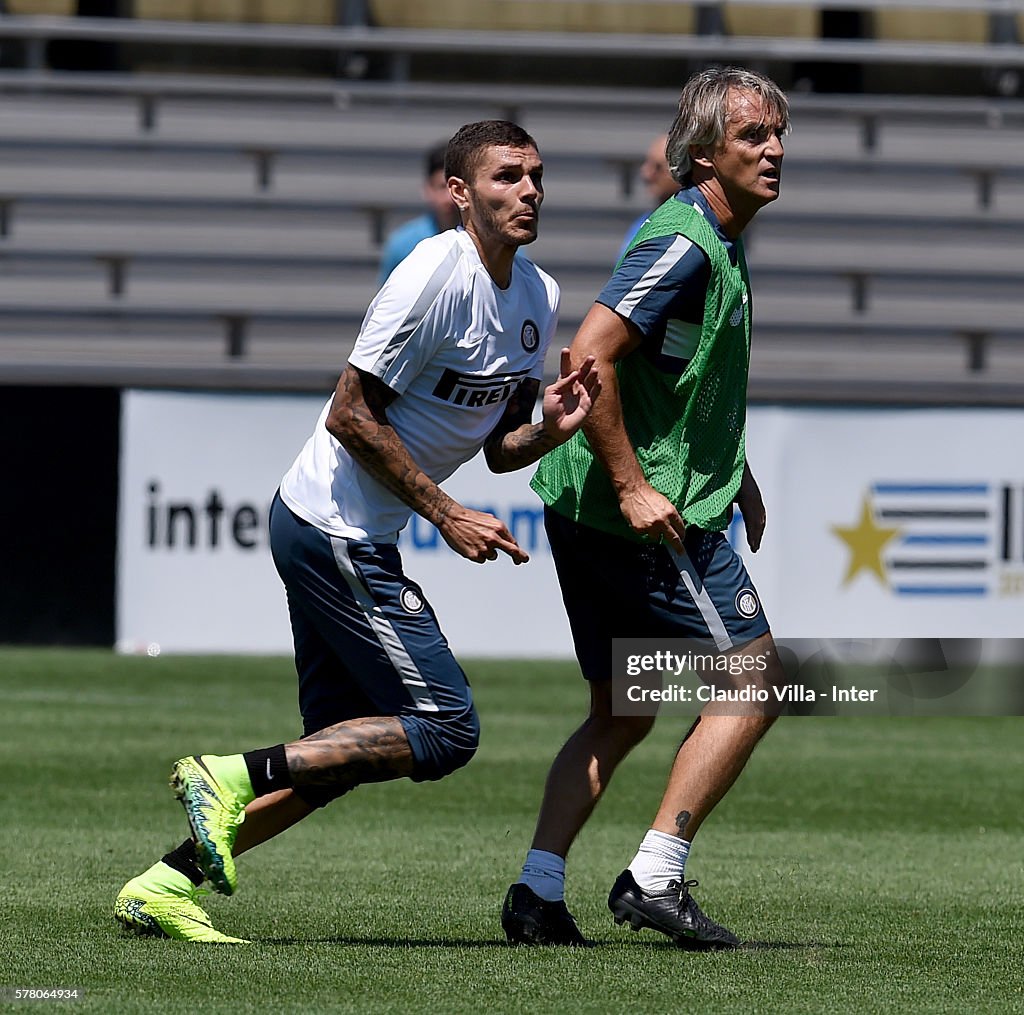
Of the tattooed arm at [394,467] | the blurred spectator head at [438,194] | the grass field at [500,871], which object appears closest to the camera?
the grass field at [500,871]

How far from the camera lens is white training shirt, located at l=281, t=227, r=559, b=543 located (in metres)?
4.54

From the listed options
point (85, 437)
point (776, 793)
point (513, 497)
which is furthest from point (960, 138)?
point (776, 793)

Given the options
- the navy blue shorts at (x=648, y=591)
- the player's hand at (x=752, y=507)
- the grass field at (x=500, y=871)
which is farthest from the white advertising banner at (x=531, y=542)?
the navy blue shorts at (x=648, y=591)

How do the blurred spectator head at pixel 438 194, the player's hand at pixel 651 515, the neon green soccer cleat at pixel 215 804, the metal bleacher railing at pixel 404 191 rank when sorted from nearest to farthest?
the neon green soccer cleat at pixel 215 804, the player's hand at pixel 651 515, the blurred spectator head at pixel 438 194, the metal bleacher railing at pixel 404 191

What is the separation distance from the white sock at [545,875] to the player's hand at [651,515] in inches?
33.4

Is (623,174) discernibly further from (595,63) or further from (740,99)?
(740,99)

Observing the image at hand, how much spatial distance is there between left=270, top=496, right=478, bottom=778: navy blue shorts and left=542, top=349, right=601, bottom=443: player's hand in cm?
50

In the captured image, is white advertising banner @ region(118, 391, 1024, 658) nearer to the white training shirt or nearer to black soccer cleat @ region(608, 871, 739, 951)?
the white training shirt

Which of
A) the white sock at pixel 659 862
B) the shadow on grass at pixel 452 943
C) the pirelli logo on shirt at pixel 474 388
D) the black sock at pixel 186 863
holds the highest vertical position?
the pirelli logo on shirt at pixel 474 388

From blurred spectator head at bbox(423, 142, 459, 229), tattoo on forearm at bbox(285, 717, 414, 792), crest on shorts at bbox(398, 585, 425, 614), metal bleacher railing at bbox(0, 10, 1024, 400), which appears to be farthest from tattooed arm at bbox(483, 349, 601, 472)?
metal bleacher railing at bbox(0, 10, 1024, 400)

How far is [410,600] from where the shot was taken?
463cm

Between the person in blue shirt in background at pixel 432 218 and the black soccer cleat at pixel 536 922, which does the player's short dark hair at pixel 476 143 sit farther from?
the person in blue shirt in background at pixel 432 218

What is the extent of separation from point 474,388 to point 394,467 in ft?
1.04

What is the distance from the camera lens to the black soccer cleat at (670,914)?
4613mm
